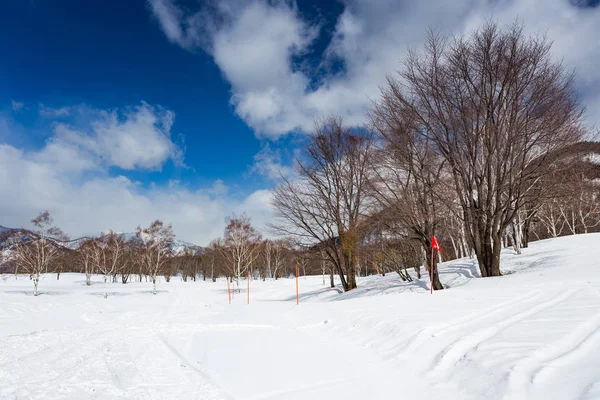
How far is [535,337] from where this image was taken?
156 inches

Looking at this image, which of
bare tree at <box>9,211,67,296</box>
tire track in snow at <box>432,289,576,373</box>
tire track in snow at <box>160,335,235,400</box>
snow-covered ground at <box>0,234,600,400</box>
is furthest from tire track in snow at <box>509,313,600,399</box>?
bare tree at <box>9,211,67,296</box>

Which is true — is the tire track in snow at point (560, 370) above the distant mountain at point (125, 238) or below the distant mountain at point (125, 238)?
below

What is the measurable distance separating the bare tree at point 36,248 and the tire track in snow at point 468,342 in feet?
117

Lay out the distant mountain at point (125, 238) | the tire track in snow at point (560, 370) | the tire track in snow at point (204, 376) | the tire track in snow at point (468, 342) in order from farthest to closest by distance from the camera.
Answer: the distant mountain at point (125, 238), the tire track in snow at point (468, 342), the tire track in snow at point (204, 376), the tire track in snow at point (560, 370)

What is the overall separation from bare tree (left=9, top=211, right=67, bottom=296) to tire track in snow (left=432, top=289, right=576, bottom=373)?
35.6m

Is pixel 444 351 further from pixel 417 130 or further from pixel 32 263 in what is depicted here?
pixel 32 263

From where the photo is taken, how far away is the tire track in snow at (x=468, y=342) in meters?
3.88

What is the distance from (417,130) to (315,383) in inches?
434

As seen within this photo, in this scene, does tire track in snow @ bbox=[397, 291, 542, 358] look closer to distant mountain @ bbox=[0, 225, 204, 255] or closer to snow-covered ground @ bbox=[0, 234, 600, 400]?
snow-covered ground @ bbox=[0, 234, 600, 400]

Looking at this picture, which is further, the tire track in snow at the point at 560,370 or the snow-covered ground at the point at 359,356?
the snow-covered ground at the point at 359,356

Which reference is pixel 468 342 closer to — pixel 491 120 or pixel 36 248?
pixel 491 120

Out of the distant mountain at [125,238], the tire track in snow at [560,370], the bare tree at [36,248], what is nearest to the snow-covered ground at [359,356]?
the tire track in snow at [560,370]

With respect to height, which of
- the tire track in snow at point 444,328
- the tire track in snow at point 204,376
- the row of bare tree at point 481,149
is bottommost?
the tire track in snow at point 204,376

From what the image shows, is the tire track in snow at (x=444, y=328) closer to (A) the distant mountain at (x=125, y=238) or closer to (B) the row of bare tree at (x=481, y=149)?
(B) the row of bare tree at (x=481, y=149)
